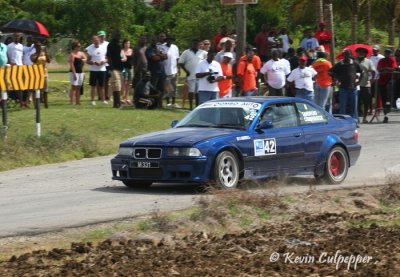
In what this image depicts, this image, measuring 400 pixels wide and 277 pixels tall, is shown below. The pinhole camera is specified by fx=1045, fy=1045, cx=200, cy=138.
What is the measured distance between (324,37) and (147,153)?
1503 cm

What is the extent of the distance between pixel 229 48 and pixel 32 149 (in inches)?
277

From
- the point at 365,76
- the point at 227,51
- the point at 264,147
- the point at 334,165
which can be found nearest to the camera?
the point at 264,147

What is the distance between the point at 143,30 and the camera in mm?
44219

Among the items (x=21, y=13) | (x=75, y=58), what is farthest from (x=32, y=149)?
(x=21, y=13)

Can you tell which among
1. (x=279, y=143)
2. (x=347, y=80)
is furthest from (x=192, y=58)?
(x=279, y=143)

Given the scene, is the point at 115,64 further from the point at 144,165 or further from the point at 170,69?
the point at 144,165

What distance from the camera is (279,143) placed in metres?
15.7

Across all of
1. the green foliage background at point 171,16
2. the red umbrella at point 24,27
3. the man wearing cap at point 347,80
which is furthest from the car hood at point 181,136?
the green foliage background at point 171,16

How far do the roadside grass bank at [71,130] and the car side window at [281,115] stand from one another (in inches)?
210

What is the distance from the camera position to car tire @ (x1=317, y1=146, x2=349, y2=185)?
54.3 ft

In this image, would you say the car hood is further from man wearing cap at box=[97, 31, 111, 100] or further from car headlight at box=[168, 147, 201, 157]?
man wearing cap at box=[97, 31, 111, 100]

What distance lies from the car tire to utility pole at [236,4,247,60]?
654 cm

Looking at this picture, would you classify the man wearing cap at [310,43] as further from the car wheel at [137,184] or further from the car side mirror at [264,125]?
the car wheel at [137,184]

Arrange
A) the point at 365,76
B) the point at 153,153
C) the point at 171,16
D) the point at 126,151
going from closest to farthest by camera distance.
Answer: the point at 153,153 → the point at 126,151 → the point at 365,76 → the point at 171,16
